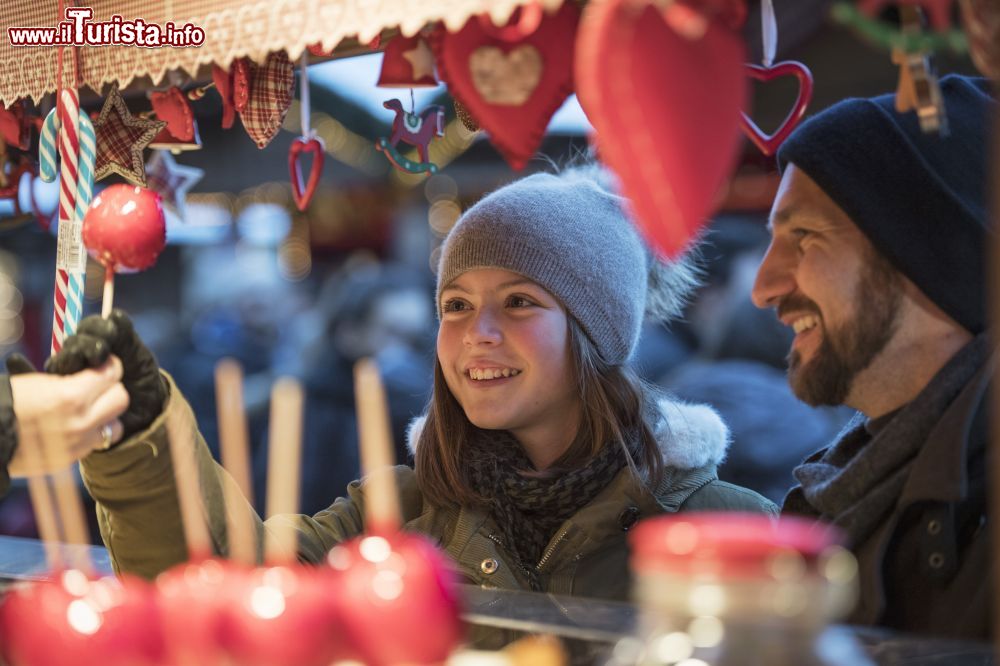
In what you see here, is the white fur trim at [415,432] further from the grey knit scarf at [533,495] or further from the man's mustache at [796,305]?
the man's mustache at [796,305]

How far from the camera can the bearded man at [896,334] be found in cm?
163

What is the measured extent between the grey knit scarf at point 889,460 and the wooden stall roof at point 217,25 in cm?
95

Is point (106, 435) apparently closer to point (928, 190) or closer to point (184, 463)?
point (184, 463)

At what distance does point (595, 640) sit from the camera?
4.17 feet

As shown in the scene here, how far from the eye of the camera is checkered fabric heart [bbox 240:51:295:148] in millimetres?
1923

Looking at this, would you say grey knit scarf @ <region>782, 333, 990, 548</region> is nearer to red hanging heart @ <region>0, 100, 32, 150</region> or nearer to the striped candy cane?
the striped candy cane

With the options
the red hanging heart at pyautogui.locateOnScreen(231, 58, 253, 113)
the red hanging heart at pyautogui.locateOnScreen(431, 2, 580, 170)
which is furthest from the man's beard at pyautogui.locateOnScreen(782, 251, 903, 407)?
the red hanging heart at pyautogui.locateOnScreen(231, 58, 253, 113)

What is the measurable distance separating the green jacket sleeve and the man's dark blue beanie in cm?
113

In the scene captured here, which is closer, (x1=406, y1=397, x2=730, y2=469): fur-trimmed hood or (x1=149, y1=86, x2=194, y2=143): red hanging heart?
(x1=149, y1=86, x2=194, y2=143): red hanging heart

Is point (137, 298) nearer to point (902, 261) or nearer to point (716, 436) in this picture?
point (716, 436)

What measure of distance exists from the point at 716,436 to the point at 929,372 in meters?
0.63

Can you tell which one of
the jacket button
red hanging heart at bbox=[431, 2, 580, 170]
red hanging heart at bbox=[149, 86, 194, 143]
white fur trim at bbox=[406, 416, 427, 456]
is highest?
red hanging heart at bbox=[149, 86, 194, 143]

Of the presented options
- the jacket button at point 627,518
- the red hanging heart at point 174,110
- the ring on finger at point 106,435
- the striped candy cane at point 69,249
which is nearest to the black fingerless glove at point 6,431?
the ring on finger at point 106,435

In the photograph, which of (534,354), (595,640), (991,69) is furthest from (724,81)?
(534,354)
